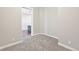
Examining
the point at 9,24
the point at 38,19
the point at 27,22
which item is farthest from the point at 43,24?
the point at 9,24

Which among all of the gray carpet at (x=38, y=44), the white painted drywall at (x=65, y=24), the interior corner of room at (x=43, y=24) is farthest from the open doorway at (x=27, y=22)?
the white painted drywall at (x=65, y=24)

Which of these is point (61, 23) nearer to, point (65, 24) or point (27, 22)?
point (65, 24)

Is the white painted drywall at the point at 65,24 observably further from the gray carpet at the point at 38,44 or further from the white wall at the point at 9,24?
the white wall at the point at 9,24

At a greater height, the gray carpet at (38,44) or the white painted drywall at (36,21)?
the white painted drywall at (36,21)

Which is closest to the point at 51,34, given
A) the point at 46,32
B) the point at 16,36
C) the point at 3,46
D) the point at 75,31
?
the point at 46,32

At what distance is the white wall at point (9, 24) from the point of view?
75.4 inches

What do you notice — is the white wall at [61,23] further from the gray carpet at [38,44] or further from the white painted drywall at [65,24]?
the gray carpet at [38,44]

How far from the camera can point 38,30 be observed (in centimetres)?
199

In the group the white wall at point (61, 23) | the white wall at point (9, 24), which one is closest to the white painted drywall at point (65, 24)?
the white wall at point (61, 23)

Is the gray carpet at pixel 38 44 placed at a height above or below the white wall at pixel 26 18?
below

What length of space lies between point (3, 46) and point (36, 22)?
0.75 m

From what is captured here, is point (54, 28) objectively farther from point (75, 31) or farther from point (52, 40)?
point (75, 31)

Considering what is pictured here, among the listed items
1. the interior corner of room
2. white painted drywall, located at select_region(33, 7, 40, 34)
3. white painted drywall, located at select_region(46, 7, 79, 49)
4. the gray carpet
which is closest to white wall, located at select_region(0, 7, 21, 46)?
the interior corner of room
